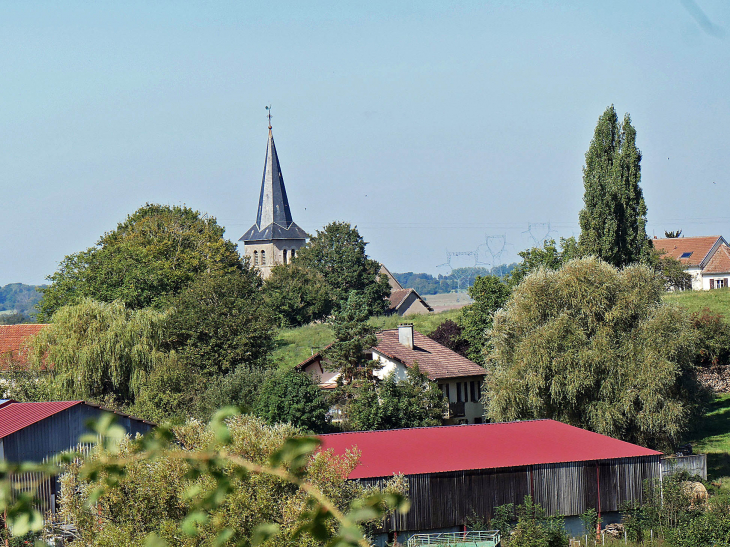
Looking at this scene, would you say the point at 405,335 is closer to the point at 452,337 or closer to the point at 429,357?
the point at 429,357

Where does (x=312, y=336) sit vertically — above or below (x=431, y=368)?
above

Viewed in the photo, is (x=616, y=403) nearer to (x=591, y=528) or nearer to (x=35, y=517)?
(x=591, y=528)

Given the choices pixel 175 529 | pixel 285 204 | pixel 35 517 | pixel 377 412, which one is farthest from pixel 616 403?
pixel 285 204

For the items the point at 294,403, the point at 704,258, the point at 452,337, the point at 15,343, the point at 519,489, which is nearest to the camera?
the point at 519,489

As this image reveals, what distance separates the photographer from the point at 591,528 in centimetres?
2573

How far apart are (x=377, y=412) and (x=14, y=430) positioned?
14137mm

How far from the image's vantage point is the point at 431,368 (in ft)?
133

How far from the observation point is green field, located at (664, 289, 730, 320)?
5266 centimetres

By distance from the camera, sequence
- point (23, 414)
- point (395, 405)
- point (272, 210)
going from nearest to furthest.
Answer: point (23, 414)
point (395, 405)
point (272, 210)

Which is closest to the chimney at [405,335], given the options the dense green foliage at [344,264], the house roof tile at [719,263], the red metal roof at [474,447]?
the red metal roof at [474,447]

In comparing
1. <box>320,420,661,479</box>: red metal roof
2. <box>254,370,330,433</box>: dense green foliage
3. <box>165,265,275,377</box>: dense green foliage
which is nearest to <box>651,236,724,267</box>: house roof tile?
<box>165,265,275,377</box>: dense green foliage

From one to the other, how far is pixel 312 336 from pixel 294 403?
26.1 metres

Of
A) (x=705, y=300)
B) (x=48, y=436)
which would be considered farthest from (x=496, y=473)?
(x=705, y=300)

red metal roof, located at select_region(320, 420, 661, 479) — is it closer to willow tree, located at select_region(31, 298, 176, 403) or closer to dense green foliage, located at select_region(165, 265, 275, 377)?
dense green foliage, located at select_region(165, 265, 275, 377)
